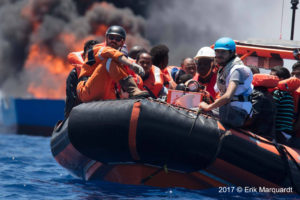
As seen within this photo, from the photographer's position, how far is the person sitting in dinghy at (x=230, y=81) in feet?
23.1

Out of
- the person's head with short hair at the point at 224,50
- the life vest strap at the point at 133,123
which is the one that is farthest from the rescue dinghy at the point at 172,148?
the person's head with short hair at the point at 224,50

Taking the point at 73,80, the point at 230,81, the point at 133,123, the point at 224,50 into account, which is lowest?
the point at 133,123

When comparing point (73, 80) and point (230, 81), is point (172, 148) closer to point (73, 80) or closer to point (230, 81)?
point (230, 81)

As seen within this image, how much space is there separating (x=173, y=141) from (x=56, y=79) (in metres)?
33.9

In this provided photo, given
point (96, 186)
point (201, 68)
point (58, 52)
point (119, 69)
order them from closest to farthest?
point (119, 69) < point (96, 186) < point (201, 68) < point (58, 52)

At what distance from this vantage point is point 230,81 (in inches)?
275

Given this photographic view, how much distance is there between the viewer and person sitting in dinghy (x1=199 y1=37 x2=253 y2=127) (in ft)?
23.1

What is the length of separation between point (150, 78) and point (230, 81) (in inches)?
88.2

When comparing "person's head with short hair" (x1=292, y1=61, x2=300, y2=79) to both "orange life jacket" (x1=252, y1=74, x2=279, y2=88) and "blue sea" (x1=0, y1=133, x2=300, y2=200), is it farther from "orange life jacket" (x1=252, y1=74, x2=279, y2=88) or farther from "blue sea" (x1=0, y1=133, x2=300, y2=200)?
"blue sea" (x1=0, y1=133, x2=300, y2=200)

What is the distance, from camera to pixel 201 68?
326 inches

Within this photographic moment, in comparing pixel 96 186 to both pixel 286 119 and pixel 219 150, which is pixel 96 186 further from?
pixel 286 119

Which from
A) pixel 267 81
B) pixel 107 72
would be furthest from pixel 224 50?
pixel 107 72

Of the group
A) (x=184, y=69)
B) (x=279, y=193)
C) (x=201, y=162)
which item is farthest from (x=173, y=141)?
(x=184, y=69)

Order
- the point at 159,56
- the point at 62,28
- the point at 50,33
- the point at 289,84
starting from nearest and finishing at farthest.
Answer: the point at 289,84, the point at 159,56, the point at 50,33, the point at 62,28
